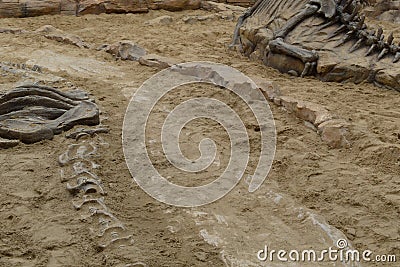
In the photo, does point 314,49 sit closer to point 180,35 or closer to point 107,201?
point 180,35

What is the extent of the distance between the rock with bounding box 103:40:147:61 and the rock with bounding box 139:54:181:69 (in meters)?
0.20

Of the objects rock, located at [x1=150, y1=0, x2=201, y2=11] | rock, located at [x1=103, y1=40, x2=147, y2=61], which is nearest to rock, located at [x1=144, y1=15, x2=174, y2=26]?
rock, located at [x1=150, y1=0, x2=201, y2=11]

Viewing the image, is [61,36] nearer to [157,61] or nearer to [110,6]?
[157,61]

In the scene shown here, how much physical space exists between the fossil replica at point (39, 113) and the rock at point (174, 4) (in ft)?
18.2

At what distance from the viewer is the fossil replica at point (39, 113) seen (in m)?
3.77

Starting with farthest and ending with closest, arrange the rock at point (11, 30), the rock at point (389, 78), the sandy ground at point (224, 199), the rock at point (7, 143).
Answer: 1. the rock at point (11, 30)
2. the rock at point (389, 78)
3. the rock at point (7, 143)
4. the sandy ground at point (224, 199)

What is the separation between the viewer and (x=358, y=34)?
221 inches

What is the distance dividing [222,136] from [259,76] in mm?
1691

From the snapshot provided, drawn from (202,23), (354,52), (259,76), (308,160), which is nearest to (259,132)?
(308,160)

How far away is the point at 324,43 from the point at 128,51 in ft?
7.62

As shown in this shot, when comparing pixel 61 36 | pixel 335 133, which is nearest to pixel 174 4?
pixel 61 36

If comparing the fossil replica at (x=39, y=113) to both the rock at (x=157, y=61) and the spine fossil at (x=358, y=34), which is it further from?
the spine fossil at (x=358, y=34)

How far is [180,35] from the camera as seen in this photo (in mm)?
7629

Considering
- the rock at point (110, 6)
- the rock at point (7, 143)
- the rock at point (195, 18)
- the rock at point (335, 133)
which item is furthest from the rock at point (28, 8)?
the rock at point (335, 133)
